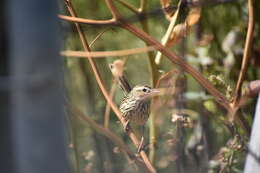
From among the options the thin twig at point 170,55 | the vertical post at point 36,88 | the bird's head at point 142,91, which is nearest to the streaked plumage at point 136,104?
the bird's head at point 142,91

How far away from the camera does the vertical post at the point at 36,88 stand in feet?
2.81

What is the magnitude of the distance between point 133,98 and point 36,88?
0.54 m

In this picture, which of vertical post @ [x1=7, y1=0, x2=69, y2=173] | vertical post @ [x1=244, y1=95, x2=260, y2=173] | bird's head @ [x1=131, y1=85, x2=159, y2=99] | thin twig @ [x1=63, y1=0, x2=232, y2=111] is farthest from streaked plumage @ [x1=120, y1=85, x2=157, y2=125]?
vertical post @ [x1=7, y1=0, x2=69, y2=173]

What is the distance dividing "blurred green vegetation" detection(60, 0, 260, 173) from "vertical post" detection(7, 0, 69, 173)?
511mm

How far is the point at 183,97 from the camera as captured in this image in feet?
5.91

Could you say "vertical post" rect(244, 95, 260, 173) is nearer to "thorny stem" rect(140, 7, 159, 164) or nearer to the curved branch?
the curved branch

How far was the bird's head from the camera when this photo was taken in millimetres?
1383

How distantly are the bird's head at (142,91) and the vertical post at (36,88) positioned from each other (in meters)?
0.49

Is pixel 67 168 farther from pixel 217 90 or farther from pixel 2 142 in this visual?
pixel 217 90

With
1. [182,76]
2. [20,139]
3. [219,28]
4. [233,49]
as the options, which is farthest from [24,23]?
[219,28]

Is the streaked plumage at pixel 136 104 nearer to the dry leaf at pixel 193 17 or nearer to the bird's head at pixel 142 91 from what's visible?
the bird's head at pixel 142 91

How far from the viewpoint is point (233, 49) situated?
194cm

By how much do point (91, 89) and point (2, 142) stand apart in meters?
1.21

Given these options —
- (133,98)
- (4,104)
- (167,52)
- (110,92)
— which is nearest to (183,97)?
(110,92)
